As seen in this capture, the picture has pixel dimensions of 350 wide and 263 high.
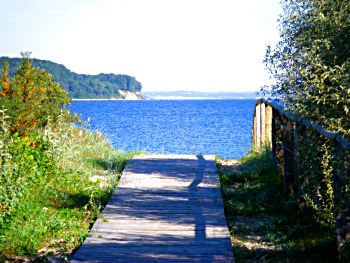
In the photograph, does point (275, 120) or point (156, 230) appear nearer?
point (156, 230)

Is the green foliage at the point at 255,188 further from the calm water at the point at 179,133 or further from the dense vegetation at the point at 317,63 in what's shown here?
the calm water at the point at 179,133

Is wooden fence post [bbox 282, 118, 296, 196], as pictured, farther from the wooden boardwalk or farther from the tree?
the tree

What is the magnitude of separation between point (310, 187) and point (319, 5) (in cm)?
214

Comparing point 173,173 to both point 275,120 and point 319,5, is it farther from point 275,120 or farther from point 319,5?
point 319,5

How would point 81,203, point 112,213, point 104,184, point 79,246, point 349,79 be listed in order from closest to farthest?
point 349,79 < point 79,246 < point 112,213 < point 81,203 < point 104,184

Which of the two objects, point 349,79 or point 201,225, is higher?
point 349,79

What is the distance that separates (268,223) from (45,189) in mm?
3238

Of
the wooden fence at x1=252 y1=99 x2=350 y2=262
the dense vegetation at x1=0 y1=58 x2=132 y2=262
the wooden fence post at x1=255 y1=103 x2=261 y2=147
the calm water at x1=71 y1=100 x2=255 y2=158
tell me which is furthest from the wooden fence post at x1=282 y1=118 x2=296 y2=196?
the calm water at x1=71 y1=100 x2=255 y2=158

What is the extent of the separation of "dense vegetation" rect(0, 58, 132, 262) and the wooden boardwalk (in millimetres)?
284

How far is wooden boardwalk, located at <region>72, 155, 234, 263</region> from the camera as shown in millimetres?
5004

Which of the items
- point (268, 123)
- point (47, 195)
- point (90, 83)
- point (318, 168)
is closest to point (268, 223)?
point (318, 168)

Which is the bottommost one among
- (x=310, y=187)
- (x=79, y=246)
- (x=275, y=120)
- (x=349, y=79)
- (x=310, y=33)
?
(x=79, y=246)

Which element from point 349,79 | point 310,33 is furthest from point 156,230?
point 310,33

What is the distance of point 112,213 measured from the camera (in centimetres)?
651
